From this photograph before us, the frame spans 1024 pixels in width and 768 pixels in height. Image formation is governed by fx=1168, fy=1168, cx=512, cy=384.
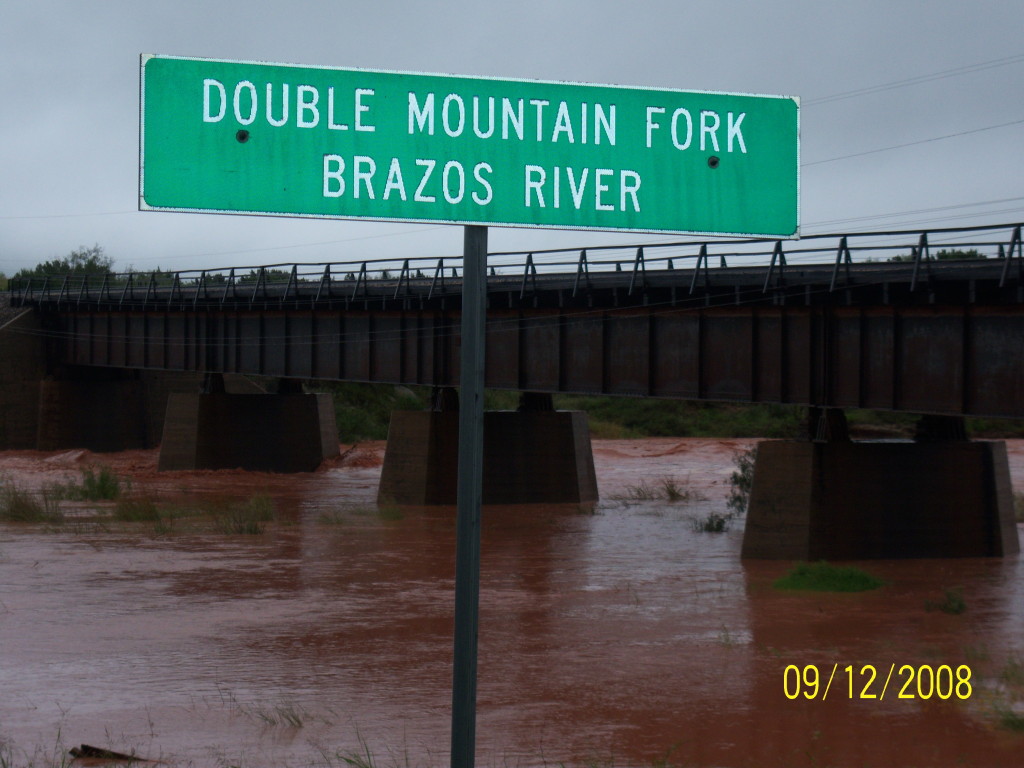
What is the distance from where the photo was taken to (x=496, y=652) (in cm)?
1742

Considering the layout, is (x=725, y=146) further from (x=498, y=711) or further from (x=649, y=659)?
(x=649, y=659)

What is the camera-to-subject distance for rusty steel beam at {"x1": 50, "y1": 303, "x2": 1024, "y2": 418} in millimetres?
22484

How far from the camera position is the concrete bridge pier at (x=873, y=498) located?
2608cm

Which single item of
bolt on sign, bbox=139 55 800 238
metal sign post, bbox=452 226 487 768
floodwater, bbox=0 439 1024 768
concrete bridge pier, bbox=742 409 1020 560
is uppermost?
bolt on sign, bbox=139 55 800 238

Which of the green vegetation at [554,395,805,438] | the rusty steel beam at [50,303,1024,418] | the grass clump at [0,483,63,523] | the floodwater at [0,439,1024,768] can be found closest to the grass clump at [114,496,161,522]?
the grass clump at [0,483,63,523]

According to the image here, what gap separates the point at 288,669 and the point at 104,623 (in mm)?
4772

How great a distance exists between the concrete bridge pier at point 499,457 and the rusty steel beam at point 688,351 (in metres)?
2.01

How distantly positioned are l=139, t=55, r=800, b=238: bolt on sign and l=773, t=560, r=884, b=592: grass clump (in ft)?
63.2

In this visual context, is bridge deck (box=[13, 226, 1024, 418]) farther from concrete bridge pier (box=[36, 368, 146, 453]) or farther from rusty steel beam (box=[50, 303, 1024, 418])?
concrete bridge pier (box=[36, 368, 146, 453])

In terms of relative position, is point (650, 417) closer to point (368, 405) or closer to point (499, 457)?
point (368, 405)

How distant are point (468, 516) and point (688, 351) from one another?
2414 cm
